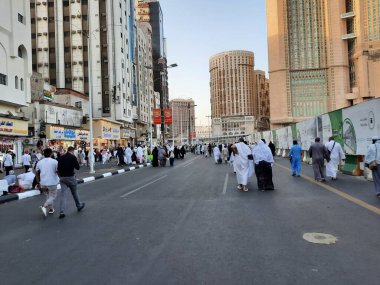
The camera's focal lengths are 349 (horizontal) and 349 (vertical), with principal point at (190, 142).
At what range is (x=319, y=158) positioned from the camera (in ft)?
43.1

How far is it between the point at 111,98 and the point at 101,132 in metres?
10.8

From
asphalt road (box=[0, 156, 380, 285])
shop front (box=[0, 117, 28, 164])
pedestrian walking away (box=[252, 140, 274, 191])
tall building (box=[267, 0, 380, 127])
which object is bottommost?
asphalt road (box=[0, 156, 380, 285])

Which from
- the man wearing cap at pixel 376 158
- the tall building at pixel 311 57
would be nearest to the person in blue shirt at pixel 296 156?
the man wearing cap at pixel 376 158

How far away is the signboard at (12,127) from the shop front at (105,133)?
1962cm

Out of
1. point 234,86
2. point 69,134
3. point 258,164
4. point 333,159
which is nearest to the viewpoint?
point 258,164

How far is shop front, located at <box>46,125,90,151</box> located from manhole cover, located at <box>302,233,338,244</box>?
105 ft

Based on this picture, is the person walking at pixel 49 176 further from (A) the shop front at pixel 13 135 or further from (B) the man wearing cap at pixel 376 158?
(A) the shop front at pixel 13 135

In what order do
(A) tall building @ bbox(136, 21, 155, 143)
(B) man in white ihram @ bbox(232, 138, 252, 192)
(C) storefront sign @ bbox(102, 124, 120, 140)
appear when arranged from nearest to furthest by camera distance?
(B) man in white ihram @ bbox(232, 138, 252, 192) < (C) storefront sign @ bbox(102, 124, 120, 140) < (A) tall building @ bbox(136, 21, 155, 143)

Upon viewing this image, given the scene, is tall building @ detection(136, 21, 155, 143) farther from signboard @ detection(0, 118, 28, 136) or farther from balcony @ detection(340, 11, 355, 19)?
balcony @ detection(340, 11, 355, 19)

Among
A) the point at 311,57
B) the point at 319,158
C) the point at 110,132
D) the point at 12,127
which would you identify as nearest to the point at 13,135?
the point at 12,127

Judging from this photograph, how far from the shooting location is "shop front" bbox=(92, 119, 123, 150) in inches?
2071

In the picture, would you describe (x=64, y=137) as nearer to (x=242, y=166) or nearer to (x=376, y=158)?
(x=242, y=166)

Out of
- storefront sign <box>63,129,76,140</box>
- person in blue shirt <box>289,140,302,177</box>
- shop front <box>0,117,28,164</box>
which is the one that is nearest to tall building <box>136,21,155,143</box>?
storefront sign <box>63,129,76,140</box>

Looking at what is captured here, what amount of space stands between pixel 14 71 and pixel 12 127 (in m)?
5.48
